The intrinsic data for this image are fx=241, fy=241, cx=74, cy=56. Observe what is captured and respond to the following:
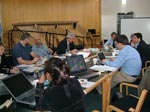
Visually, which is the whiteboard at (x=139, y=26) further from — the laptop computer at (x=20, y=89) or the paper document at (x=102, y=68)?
the laptop computer at (x=20, y=89)

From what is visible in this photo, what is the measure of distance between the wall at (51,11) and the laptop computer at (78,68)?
7131 mm

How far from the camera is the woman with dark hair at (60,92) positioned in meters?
1.82

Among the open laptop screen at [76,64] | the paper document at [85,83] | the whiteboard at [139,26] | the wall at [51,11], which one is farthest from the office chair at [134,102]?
the wall at [51,11]

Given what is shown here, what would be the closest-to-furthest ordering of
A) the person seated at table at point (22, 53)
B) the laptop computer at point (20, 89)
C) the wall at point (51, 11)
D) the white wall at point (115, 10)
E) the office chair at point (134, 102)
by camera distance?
the laptop computer at point (20, 89)
the office chair at point (134, 102)
the person seated at table at point (22, 53)
the wall at point (51, 11)
the white wall at point (115, 10)

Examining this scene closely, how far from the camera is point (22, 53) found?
450 centimetres

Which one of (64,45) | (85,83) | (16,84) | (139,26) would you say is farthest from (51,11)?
(16,84)

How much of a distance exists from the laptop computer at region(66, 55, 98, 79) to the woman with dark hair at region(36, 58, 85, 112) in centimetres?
125

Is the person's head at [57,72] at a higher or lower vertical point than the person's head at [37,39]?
lower

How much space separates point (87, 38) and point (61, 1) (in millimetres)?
2076

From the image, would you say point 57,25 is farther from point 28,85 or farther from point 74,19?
point 28,85

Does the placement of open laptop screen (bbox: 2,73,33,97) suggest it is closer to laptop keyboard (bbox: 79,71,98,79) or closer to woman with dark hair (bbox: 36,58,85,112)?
woman with dark hair (bbox: 36,58,85,112)

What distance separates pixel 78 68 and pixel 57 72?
1490mm

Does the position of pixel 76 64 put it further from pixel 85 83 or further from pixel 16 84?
pixel 16 84

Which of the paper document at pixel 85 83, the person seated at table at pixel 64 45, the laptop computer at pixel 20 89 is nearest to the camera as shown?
the laptop computer at pixel 20 89
